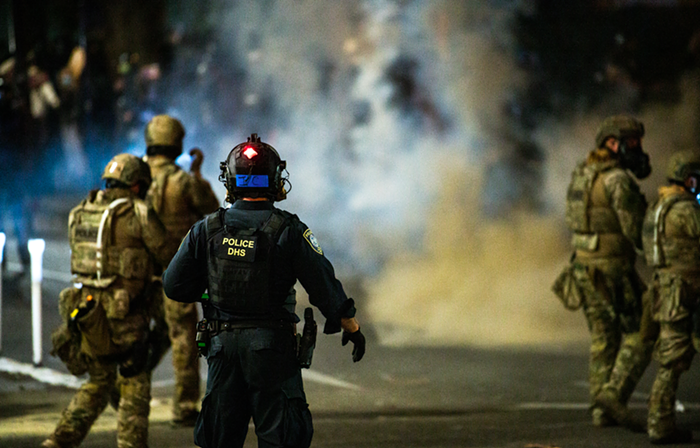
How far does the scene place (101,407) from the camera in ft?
19.4

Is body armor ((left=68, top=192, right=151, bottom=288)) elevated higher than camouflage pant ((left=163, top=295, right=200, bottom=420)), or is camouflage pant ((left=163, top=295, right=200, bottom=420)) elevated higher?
body armor ((left=68, top=192, right=151, bottom=288))

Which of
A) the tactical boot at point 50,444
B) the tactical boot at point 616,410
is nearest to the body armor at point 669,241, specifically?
the tactical boot at point 616,410

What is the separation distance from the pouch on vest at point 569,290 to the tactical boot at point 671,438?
112 cm

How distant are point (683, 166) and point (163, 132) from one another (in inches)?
140

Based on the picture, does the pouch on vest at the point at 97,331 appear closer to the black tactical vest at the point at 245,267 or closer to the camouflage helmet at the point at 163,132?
the camouflage helmet at the point at 163,132

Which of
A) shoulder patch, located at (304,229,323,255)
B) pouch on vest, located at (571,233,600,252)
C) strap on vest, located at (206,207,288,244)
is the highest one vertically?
strap on vest, located at (206,207,288,244)

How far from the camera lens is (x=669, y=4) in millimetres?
14258

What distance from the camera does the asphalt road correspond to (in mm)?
6512

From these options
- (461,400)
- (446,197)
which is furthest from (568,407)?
(446,197)

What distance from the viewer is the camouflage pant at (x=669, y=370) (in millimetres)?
6305

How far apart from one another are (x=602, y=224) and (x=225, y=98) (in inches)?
A: 576

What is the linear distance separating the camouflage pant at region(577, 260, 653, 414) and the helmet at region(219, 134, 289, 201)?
331 cm

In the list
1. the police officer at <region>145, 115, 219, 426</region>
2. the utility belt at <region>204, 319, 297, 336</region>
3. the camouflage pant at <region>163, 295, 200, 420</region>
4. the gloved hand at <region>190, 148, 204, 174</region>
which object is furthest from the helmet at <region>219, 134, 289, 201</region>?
the gloved hand at <region>190, 148, 204, 174</region>

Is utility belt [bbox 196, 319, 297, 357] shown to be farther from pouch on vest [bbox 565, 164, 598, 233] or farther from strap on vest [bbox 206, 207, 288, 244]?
pouch on vest [bbox 565, 164, 598, 233]
